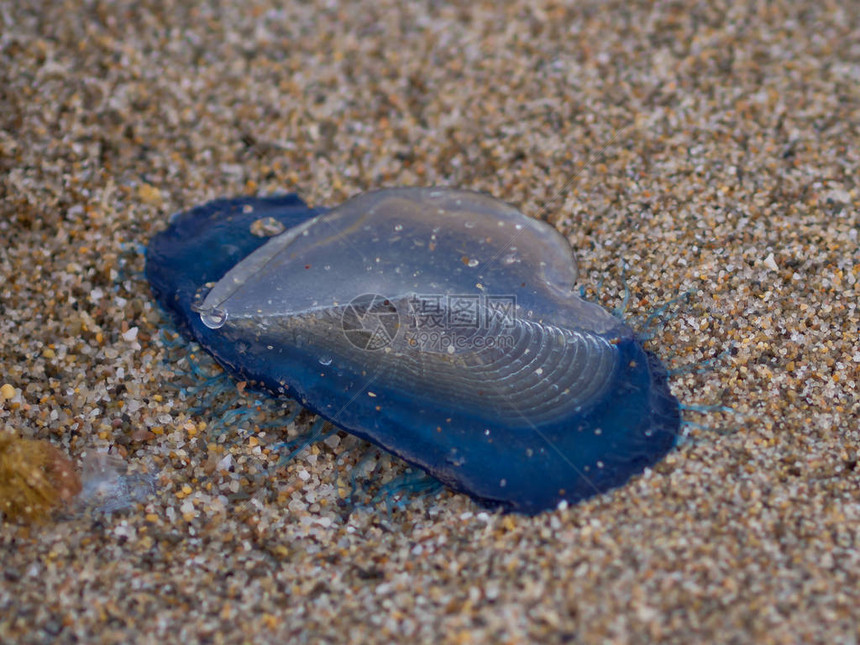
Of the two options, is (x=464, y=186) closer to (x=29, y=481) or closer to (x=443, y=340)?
(x=443, y=340)

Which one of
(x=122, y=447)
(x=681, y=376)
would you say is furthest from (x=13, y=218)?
(x=681, y=376)

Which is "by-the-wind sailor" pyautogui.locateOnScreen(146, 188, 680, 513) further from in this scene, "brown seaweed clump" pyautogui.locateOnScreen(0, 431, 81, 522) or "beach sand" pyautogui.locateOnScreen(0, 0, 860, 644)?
"brown seaweed clump" pyautogui.locateOnScreen(0, 431, 81, 522)

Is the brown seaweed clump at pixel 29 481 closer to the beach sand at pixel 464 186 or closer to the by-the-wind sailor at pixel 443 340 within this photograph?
the beach sand at pixel 464 186

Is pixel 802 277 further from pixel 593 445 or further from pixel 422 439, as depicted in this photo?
pixel 422 439

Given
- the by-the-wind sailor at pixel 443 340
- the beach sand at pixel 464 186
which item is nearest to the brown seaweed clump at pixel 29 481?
the beach sand at pixel 464 186

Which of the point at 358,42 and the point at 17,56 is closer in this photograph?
the point at 17,56

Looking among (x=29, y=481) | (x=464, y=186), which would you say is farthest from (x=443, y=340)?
(x=29, y=481)
